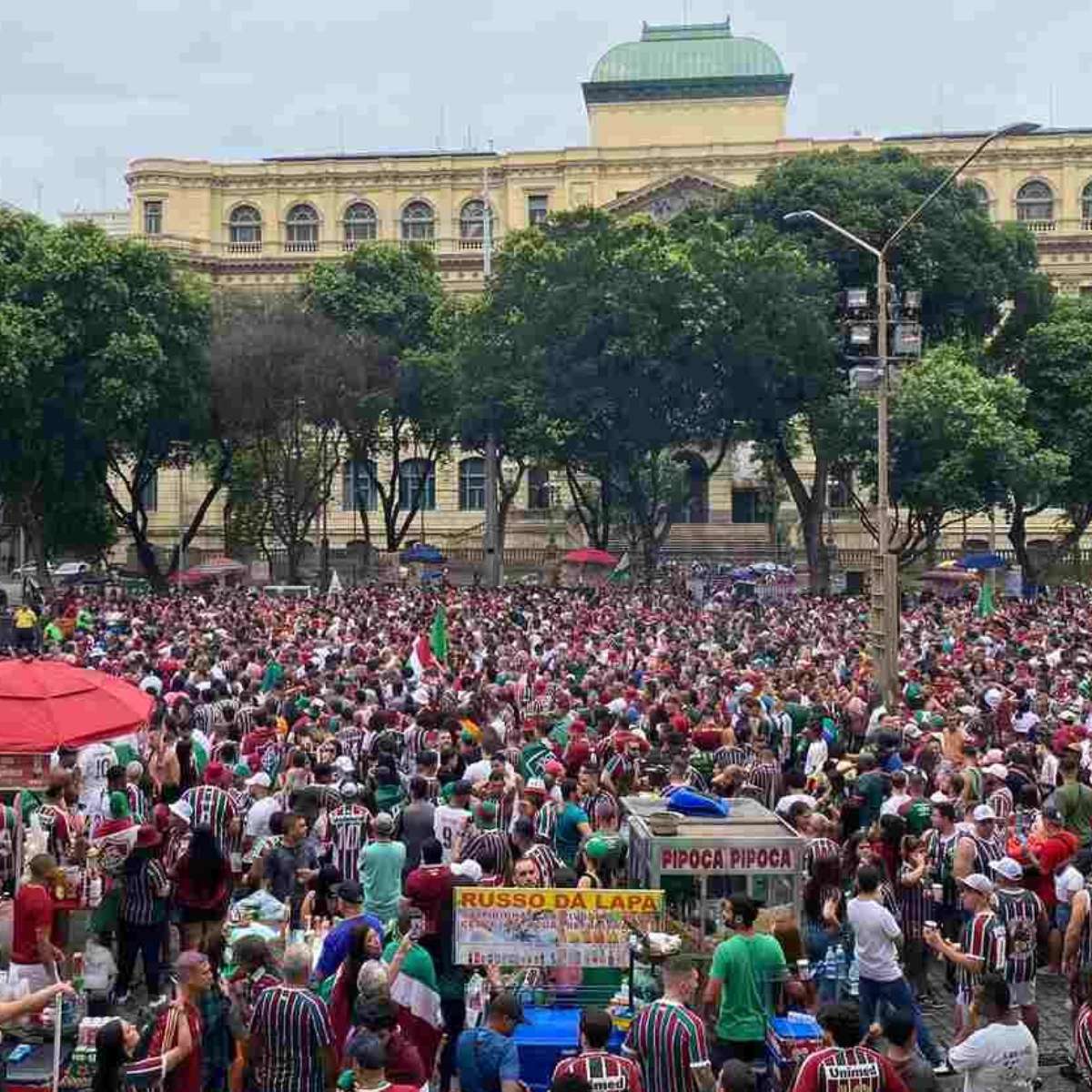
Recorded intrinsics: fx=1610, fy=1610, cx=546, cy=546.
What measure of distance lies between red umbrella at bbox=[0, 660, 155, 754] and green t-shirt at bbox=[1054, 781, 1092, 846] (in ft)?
23.2

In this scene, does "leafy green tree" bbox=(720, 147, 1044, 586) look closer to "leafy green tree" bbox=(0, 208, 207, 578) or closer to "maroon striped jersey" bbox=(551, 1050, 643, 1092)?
"leafy green tree" bbox=(0, 208, 207, 578)

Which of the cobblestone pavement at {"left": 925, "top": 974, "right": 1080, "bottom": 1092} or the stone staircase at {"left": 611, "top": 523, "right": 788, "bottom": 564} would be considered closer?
the cobblestone pavement at {"left": 925, "top": 974, "right": 1080, "bottom": 1092}

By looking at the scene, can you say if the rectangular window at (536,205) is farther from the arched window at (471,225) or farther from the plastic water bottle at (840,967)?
the plastic water bottle at (840,967)

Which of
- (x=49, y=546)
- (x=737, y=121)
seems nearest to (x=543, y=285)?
(x=49, y=546)

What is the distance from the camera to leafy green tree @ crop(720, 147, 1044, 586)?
146 ft

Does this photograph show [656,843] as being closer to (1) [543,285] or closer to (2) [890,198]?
(1) [543,285]

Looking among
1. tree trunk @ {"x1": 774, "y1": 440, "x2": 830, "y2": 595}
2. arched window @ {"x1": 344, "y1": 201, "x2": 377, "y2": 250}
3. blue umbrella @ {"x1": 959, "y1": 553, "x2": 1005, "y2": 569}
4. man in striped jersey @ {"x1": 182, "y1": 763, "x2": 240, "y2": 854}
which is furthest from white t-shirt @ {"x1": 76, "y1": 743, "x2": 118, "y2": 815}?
arched window @ {"x1": 344, "y1": 201, "x2": 377, "y2": 250}

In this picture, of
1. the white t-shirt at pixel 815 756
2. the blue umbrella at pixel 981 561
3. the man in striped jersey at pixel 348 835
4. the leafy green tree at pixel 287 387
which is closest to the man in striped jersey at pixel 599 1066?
the man in striped jersey at pixel 348 835

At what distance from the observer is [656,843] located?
9.63 meters

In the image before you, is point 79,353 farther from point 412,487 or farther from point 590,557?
point 412,487

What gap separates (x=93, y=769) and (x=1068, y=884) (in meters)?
7.83

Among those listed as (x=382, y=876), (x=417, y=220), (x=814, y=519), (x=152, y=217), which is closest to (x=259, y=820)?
(x=382, y=876)

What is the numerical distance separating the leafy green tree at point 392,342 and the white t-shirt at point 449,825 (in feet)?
127

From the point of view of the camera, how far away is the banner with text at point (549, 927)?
915 centimetres
